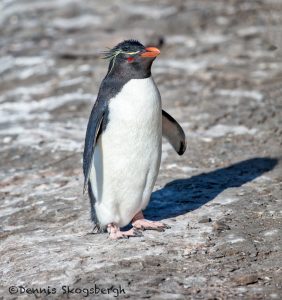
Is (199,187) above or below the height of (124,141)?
below

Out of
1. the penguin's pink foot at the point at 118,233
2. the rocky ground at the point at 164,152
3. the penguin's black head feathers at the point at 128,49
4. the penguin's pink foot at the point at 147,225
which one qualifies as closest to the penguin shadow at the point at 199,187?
the rocky ground at the point at 164,152

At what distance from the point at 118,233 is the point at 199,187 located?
1258 millimetres

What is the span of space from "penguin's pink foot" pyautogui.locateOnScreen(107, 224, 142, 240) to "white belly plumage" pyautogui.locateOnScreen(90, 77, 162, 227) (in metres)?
0.05

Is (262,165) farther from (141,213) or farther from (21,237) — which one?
(21,237)

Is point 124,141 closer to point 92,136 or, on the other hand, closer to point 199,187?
point 92,136

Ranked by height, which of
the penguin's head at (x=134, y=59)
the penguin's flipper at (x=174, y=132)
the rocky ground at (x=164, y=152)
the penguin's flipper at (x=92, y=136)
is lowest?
the rocky ground at (x=164, y=152)

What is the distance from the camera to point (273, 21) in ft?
35.4

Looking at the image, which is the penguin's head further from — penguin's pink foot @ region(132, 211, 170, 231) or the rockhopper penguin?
penguin's pink foot @ region(132, 211, 170, 231)

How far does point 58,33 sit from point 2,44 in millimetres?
844

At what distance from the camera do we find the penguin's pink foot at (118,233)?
4.82 meters

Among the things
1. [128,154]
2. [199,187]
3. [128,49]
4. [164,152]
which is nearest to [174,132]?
[199,187]

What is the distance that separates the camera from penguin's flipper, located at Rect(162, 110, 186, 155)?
17.8 ft

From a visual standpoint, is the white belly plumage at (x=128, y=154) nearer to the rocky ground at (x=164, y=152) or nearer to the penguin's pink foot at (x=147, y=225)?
the penguin's pink foot at (x=147, y=225)

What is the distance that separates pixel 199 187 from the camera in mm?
5930
